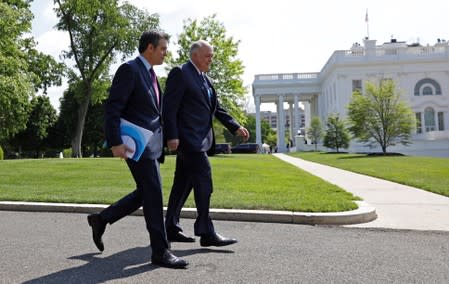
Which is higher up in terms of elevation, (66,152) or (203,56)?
(203,56)

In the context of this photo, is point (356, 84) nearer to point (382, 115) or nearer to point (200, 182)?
point (382, 115)

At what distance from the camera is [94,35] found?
34469 millimetres

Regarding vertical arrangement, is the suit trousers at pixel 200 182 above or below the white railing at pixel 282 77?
below

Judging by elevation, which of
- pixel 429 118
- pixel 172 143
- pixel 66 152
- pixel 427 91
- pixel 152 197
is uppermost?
pixel 427 91

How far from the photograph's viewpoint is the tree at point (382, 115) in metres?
34.1

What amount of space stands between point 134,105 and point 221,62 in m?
34.3

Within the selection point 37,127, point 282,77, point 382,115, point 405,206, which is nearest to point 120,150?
point 405,206

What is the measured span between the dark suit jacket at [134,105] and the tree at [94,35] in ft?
102

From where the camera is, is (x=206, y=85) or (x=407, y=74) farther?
(x=407, y=74)

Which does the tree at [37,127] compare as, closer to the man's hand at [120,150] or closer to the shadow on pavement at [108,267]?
the shadow on pavement at [108,267]

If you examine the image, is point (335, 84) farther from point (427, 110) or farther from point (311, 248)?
point (311, 248)

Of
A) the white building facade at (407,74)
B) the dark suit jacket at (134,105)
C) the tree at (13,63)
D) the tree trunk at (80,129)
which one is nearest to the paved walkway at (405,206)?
the dark suit jacket at (134,105)

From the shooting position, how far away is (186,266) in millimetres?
3584

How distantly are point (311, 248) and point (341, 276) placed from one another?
966 mm
